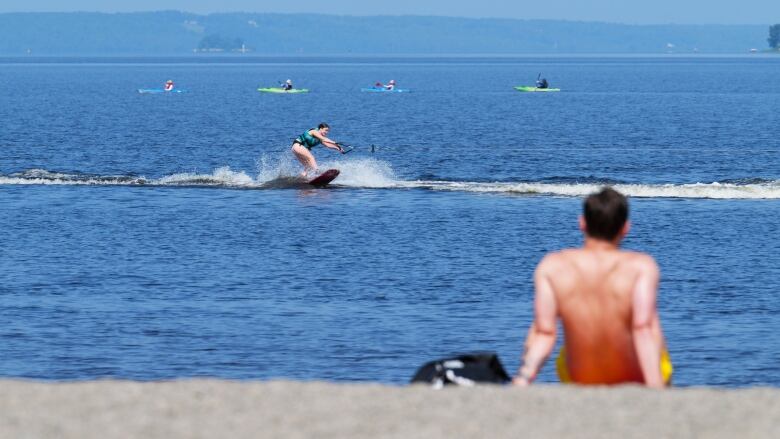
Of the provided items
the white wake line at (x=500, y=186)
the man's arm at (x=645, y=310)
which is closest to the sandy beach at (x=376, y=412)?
the man's arm at (x=645, y=310)

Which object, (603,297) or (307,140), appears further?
(307,140)

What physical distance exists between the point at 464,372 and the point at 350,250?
21.9m

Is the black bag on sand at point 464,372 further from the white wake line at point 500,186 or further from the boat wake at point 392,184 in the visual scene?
the boat wake at point 392,184

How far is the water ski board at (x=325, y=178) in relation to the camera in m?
45.4

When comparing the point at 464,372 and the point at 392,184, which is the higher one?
the point at 464,372

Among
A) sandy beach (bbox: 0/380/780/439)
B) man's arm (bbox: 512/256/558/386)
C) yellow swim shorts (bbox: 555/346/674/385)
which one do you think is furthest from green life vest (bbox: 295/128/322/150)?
man's arm (bbox: 512/256/558/386)

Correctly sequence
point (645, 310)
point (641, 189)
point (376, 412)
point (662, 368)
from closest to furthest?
point (645, 310) → point (662, 368) → point (376, 412) → point (641, 189)

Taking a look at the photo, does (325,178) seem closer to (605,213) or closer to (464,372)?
(464,372)

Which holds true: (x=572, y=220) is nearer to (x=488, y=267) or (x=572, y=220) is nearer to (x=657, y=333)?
(x=488, y=267)

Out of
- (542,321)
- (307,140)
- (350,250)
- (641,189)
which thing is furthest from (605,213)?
(641,189)

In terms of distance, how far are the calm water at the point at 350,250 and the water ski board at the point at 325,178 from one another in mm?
486

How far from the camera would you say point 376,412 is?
386 inches

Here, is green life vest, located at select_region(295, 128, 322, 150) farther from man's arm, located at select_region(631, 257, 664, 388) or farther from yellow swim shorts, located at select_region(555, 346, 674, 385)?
man's arm, located at select_region(631, 257, 664, 388)

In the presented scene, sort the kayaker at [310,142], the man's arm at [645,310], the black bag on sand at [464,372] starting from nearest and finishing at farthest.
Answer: the man's arm at [645,310] → the black bag on sand at [464,372] → the kayaker at [310,142]
